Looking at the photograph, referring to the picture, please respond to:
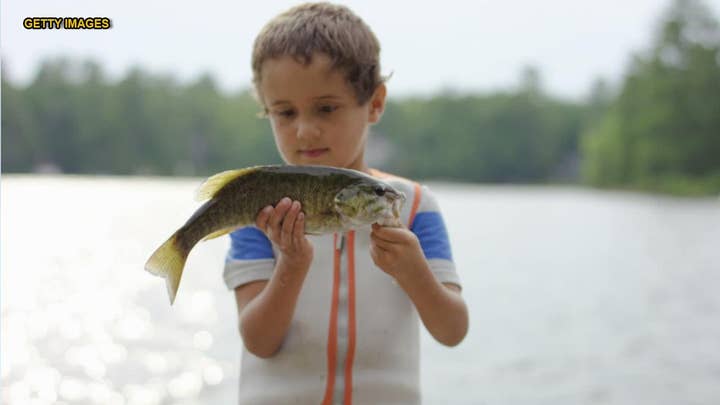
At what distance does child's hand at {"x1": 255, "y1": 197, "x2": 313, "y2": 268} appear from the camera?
2.21m

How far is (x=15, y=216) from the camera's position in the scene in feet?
86.6

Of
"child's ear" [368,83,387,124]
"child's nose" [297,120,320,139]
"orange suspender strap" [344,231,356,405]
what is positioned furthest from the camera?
"child's ear" [368,83,387,124]

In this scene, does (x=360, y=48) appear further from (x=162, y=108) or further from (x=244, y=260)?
(x=162, y=108)

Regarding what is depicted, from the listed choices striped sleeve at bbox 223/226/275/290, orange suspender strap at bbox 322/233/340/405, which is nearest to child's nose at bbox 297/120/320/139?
striped sleeve at bbox 223/226/275/290

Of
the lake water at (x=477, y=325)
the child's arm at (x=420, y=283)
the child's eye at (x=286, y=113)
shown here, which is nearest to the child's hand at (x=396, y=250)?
the child's arm at (x=420, y=283)

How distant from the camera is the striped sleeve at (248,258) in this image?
2639 mm

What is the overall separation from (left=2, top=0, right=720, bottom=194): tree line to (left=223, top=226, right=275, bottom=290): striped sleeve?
40.5 m

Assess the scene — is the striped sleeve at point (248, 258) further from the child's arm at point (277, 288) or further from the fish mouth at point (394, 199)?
the fish mouth at point (394, 199)

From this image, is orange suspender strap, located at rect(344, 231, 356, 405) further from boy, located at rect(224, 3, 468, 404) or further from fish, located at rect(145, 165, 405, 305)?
fish, located at rect(145, 165, 405, 305)

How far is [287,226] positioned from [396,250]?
337 millimetres

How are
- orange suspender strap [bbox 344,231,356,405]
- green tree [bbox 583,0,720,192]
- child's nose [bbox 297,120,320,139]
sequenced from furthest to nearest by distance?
green tree [bbox 583,0,720,192]
orange suspender strap [bbox 344,231,356,405]
child's nose [bbox 297,120,320,139]

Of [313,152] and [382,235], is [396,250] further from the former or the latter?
[313,152]

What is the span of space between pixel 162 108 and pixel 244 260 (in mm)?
64036

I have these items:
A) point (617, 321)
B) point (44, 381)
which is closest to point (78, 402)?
point (44, 381)
